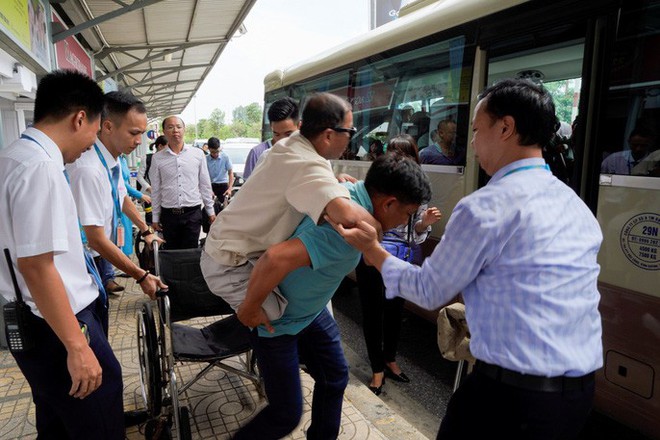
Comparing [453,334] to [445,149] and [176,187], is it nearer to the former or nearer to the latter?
[445,149]

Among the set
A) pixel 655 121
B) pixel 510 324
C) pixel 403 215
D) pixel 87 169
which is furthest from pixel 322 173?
pixel 655 121

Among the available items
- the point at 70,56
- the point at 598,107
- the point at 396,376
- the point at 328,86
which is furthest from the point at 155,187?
the point at 598,107

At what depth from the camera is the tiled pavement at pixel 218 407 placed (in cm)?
261

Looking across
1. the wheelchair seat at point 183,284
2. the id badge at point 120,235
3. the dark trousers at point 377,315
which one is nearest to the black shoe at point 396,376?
the dark trousers at point 377,315

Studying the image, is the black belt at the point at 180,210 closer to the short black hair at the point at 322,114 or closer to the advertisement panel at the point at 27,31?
the advertisement panel at the point at 27,31

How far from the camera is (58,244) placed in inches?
57.1

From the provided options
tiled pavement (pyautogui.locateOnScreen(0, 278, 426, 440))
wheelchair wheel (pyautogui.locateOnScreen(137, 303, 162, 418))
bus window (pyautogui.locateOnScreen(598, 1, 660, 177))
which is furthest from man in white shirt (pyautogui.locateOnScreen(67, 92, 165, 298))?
bus window (pyautogui.locateOnScreen(598, 1, 660, 177))

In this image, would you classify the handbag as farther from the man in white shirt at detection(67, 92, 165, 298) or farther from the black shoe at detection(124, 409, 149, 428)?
the black shoe at detection(124, 409, 149, 428)

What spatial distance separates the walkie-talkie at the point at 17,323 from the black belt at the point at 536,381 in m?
1.47

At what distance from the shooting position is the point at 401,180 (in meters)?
1.62

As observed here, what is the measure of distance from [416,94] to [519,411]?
133 inches

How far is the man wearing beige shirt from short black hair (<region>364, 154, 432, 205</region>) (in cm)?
14

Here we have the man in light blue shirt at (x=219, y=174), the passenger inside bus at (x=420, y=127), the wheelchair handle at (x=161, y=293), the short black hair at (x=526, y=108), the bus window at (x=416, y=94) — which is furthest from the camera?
the man in light blue shirt at (x=219, y=174)

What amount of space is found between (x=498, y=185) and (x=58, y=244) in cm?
135
